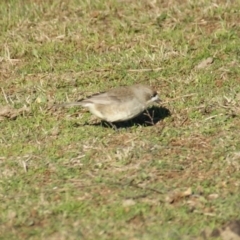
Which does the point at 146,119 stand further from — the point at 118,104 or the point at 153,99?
the point at 118,104

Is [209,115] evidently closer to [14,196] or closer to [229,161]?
[229,161]

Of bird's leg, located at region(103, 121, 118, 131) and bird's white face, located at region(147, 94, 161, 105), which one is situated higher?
bird's white face, located at region(147, 94, 161, 105)

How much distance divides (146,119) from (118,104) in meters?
0.44

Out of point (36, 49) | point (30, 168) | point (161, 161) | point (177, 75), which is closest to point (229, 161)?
point (161, 161)

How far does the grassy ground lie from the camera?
7426mm

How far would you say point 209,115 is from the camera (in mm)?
9477

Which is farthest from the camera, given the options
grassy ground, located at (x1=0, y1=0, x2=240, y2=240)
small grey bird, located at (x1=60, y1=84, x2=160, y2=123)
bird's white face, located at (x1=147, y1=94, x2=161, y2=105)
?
bird's white face, located at (x1=147, y1=94, x2=161, y2=105)

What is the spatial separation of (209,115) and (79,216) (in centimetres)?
259

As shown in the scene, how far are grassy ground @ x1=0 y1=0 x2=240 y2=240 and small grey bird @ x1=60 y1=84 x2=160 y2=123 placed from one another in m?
0.16

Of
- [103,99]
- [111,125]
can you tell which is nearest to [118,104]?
[103,99]

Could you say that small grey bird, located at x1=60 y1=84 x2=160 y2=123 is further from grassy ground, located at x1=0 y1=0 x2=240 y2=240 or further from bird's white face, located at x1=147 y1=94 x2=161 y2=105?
grassy ground, located at x1=0 y1=0 x2=240 y2=240

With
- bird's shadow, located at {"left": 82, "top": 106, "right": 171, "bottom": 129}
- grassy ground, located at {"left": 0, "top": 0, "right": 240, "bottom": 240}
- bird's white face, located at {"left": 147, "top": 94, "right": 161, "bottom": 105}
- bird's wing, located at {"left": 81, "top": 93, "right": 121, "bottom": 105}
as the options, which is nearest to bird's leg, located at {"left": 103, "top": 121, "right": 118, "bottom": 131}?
bird's shadow, located at {"left": 82, "top": 106, "right": 171, "bottom": 129}

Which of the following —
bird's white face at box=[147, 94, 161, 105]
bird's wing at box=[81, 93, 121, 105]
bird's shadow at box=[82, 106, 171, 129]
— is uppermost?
bird's wing at box=[81, 93, 121, 105]

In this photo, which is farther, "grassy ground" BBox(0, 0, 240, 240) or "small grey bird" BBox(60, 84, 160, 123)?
"small grey bird" BBox(60, 84, 160, 123)
